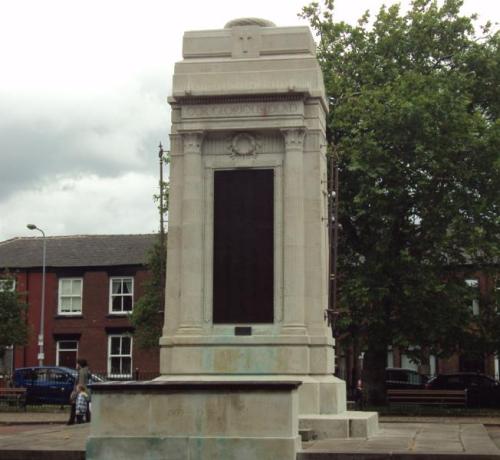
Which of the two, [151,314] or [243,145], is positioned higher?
[243,145]

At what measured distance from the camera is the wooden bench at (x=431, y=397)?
35.1 m

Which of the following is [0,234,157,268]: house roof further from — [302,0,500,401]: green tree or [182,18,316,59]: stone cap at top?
[182,18,316,59]: stone cap at top

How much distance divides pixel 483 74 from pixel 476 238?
7637 mm

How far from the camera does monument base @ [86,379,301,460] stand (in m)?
13.0

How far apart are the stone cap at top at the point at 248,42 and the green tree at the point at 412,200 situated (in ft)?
42.7

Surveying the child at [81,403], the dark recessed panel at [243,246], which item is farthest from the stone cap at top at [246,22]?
the child at [81,403]

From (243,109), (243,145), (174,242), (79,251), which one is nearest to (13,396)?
(174,242)

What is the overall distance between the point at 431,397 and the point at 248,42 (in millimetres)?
21257

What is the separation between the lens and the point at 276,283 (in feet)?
55.5

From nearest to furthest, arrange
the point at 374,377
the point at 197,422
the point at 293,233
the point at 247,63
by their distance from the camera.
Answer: the point at 197,422 → the point at 293,233 → the point at 247,63 → the point at 374,377

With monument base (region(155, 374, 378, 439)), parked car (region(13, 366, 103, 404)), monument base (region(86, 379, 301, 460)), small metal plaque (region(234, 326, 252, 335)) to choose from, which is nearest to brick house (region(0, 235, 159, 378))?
parked car (region(13, 366, 103, 404))

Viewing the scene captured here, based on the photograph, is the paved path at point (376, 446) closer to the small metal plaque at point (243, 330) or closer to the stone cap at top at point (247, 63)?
the small metal plaque at point (243, 330)

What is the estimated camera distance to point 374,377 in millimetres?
35719

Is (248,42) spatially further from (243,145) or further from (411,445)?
(411,445)
